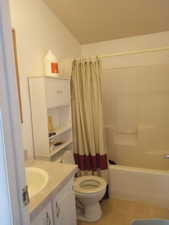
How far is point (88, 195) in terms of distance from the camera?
1.86 meters

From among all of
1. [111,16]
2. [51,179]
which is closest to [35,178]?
[51,179]

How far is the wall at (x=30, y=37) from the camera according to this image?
5.73ft

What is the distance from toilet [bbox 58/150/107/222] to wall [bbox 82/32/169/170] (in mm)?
1001

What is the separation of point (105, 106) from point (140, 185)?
133cm

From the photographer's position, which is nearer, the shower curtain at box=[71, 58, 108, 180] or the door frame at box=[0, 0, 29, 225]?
the door frame at box=[0, 0, 29, 225]

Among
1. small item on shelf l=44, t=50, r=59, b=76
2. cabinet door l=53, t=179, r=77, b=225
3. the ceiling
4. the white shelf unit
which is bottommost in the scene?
cabinet door l=53, t=179, r=77, b=225

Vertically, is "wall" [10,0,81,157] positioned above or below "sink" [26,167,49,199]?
above

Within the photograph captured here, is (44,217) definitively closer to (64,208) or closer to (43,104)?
(64,208)

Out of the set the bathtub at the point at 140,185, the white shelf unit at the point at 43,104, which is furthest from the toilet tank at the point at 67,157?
the bathtub at the point at 140,185

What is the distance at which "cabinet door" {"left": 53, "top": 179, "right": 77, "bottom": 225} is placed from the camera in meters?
1.26

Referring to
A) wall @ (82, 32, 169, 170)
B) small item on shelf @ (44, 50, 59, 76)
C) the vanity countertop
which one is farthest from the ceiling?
the vanity countertop

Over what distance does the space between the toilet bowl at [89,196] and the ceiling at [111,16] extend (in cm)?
200

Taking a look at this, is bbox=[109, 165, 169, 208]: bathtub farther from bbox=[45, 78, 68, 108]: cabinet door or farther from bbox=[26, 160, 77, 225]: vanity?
bbox=[45, 78, 68, 108]: cabinet door

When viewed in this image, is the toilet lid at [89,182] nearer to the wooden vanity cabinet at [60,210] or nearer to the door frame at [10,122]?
the wooden vanity cabinet at [60,210]
